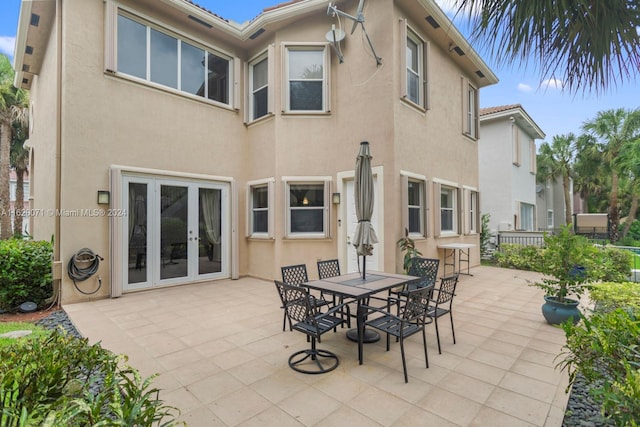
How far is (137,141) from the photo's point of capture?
727cm

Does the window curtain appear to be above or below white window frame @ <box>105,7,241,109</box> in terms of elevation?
below

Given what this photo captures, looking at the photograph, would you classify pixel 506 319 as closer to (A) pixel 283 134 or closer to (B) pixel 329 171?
(B) pixel 329 171

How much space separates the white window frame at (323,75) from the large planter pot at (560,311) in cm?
600

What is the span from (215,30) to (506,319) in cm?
919

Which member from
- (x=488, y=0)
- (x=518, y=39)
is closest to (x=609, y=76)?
(x=518, y=39)

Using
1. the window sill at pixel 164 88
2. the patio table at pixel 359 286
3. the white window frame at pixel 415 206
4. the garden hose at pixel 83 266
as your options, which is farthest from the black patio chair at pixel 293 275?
the window sill at pixel 164 88

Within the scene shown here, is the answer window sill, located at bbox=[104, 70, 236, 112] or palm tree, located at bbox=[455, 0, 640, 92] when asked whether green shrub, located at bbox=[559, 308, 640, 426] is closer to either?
palm tree, located at bbox=[455, 0, 640, 92]

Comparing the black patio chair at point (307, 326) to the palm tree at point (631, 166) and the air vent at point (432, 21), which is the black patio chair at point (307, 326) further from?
the palm tree at point (631, 166)

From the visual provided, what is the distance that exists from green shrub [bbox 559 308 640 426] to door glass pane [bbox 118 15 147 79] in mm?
8843

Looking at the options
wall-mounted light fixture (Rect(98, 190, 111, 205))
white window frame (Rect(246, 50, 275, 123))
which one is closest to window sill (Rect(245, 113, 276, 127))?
white window frame (Rect(246, 50, 275, 123))

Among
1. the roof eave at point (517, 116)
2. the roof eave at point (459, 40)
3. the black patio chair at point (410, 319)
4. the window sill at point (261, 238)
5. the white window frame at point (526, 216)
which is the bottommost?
the black patio chair at point (410, 319)

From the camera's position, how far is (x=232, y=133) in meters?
9.00

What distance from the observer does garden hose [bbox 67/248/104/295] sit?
6371 mm

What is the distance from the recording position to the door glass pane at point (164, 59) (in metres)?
7.68
